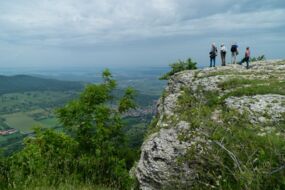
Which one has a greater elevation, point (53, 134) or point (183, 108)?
point (183, 108)

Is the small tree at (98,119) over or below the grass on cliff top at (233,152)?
below

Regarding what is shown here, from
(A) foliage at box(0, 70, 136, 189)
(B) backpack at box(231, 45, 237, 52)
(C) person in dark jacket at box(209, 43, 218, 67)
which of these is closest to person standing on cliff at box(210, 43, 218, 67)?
(C) person in dark jacket at box(209, 43, 218, 67)

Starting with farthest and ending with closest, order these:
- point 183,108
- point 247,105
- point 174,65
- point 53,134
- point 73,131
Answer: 1. point 174,65
2. point 73,131
3. point 53,134
4. point 183,108
5. point 247,105

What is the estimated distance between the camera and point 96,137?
14406 mm

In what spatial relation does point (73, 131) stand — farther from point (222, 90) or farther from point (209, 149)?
point (209, 149)

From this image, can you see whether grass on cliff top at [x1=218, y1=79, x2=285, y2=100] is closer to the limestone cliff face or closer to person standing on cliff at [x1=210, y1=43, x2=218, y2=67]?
the limestone cliff face

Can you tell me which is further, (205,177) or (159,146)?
(159,146)

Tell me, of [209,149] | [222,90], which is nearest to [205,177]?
[209,149]

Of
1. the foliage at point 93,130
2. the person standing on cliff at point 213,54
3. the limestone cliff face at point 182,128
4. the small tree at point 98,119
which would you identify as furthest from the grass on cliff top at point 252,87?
the person standing on cliff at point 213,54

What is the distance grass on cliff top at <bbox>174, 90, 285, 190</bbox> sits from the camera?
189 inches

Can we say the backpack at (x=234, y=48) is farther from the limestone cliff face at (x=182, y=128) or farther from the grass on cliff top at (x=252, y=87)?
the grass on cliff top at (x=252, y=87)

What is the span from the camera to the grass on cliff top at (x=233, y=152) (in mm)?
4801

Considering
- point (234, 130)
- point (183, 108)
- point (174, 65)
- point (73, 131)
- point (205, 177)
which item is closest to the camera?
point (205, 177)

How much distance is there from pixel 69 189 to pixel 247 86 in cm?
828
